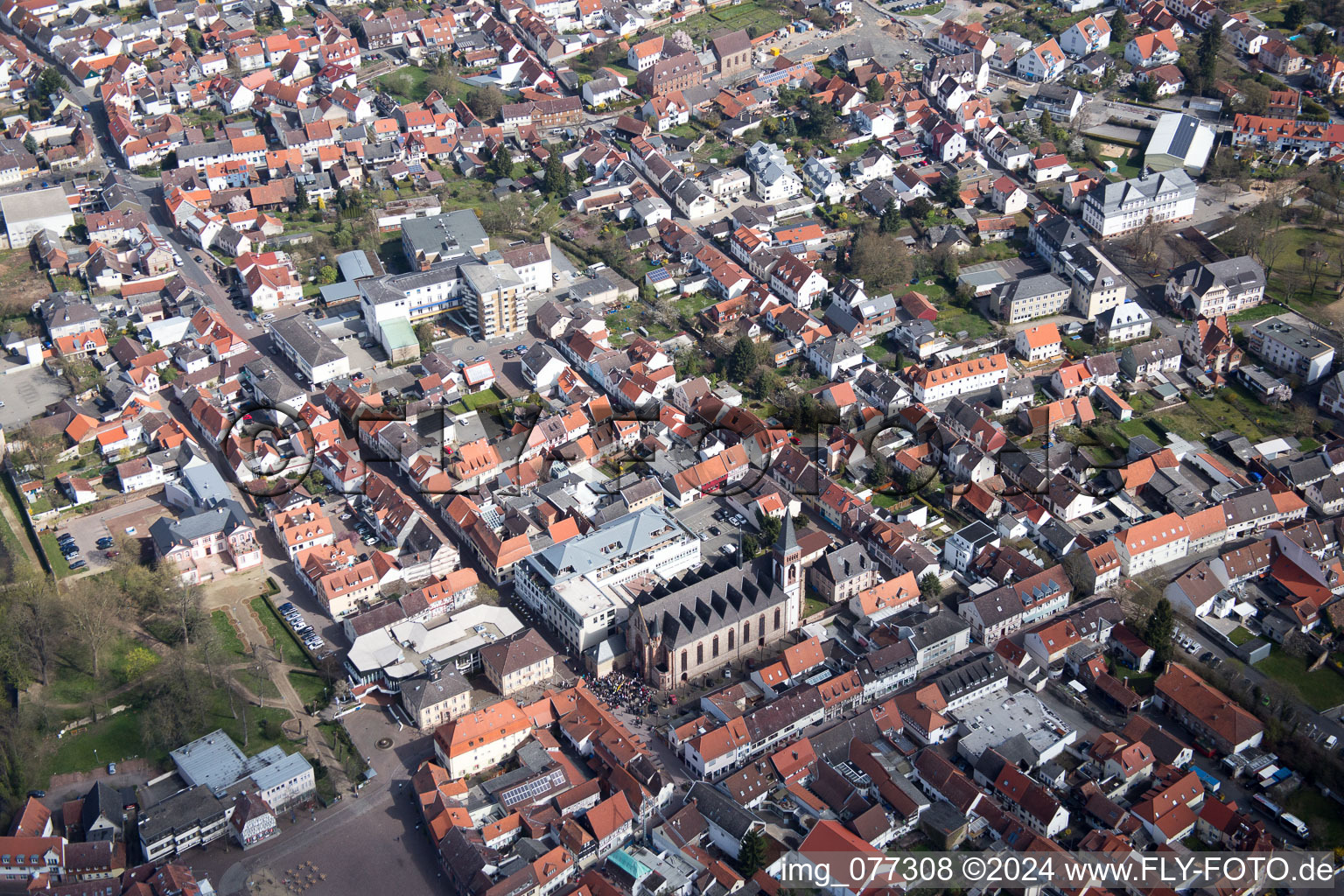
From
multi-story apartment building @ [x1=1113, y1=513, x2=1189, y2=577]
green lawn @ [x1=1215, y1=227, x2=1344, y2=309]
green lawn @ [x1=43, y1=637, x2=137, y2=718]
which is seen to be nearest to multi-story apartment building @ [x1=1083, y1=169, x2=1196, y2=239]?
green lawn @ [x1=1215, y1=227, x2=1344, y2=309]

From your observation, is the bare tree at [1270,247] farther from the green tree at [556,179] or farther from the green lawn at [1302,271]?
the green tree at [556,179]

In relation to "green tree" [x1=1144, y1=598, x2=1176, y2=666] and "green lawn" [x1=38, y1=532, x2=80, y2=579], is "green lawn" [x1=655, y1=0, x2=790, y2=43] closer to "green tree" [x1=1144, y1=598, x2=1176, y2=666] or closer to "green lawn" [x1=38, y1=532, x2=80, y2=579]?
"green lawn" [x1=38, y1=532, x2=80, y2=579]

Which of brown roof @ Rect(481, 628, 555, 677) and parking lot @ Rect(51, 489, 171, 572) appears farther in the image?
parking lot @ Rect(51, 489, 171, 572)

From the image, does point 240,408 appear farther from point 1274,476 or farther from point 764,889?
point 1274,476

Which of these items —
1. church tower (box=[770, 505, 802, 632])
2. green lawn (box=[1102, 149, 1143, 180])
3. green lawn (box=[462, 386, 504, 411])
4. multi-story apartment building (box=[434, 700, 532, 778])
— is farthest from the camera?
green lawn (box=[1102, 149, 1143, 180])

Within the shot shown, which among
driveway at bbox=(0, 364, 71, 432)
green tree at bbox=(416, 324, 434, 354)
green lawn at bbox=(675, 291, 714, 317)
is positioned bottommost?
driveway at bbox=(0, 364, 71, 432)

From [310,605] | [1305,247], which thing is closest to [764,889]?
[310,605]

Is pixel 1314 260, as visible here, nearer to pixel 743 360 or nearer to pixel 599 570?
pixel 743 360
